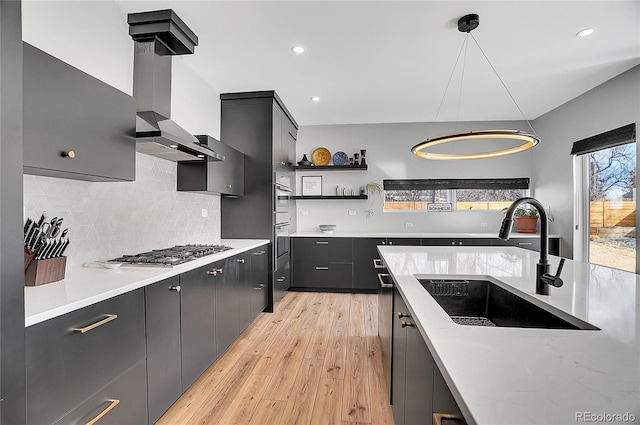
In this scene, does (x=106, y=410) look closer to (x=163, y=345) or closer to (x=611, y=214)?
(x=163, y=345)

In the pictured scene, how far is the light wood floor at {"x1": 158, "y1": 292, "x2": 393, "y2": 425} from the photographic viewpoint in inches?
73.0

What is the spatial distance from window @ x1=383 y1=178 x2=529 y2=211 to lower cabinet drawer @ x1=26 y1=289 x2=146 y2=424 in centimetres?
430

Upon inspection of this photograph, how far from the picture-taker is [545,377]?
606 mm

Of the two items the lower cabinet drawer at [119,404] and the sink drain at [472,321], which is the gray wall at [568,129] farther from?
the lower cabinet drawer at [119,404]

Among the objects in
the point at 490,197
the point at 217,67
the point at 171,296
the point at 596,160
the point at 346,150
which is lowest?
the point at 171,296

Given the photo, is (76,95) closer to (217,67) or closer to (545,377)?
(217,67)

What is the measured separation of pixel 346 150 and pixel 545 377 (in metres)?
4.83

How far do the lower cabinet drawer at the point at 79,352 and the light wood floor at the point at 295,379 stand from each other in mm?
694

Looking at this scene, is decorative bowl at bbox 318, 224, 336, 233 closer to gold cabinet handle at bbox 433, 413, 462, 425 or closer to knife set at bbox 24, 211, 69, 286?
knife set at bbox 24, 211, 69, 286

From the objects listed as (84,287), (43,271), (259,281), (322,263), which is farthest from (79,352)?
(322,263)

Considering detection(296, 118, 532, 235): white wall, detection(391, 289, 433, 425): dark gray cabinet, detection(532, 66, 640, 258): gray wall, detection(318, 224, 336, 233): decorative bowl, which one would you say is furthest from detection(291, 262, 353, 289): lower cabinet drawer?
detection(532, 66, 640, 258): gray wall

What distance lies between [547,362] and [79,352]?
155 cm

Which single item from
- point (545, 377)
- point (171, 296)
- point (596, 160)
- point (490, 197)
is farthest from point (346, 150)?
point (545, 377)

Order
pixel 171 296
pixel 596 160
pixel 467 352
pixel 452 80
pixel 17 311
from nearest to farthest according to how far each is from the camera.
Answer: pixel 467 352 < pixel 17 311 < pixel 171 296 < pixel 452 80 < pixel 596 160
